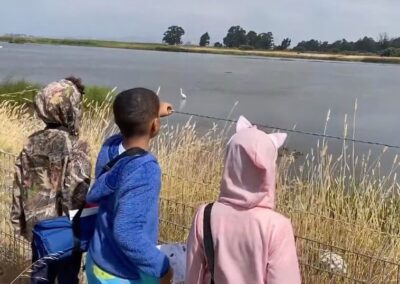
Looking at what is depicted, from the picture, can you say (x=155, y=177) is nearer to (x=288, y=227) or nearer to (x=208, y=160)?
(x=288, y=227)

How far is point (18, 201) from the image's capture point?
346 cm

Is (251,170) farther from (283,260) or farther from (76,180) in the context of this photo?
(76,180)

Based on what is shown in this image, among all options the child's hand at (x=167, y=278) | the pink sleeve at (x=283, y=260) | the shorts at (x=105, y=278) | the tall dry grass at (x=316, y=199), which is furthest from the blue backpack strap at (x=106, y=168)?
the tall dry grass at (x=316, y=199)

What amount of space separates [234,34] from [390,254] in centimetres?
7637

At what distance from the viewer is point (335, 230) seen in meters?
4.10

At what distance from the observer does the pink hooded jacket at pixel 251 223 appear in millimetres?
2326

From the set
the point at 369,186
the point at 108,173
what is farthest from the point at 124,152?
the point at 369,186

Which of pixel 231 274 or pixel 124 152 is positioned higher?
pixel 124 152

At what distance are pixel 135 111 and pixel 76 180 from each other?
71 centimetres

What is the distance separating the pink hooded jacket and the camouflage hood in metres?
1.03

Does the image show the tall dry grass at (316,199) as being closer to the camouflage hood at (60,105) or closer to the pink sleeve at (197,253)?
the pink sleeve at (197,253)

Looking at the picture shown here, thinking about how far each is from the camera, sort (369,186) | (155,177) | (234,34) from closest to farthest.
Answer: (155,177)
(369,186)
(234,34)

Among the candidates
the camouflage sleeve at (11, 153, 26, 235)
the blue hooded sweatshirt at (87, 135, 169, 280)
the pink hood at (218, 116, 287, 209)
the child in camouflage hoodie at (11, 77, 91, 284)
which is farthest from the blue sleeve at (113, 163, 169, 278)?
the camouflage sleeve at (11, 153, 26, 235)

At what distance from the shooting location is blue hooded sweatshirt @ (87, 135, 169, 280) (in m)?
2.53
